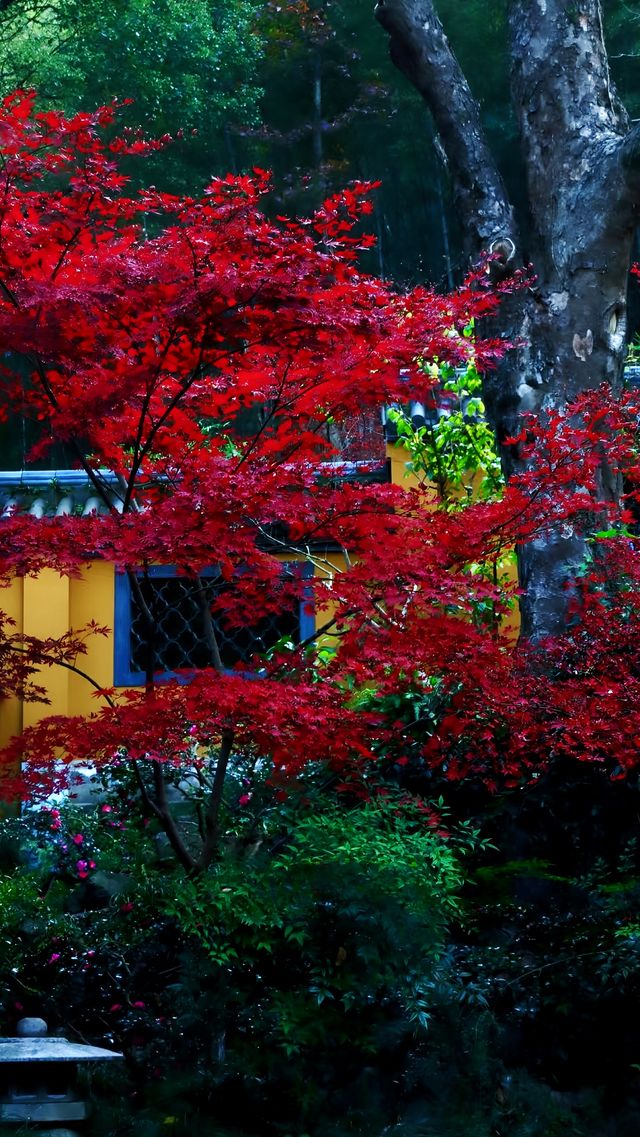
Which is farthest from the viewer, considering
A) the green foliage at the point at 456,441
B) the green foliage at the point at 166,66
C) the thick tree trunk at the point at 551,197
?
the green foliage at the point at 166,66

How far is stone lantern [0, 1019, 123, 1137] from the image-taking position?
464 centimetres

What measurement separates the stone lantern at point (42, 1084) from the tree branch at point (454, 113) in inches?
231

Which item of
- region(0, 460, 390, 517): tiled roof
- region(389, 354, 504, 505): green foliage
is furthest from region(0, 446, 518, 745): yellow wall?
region(389, 354, 504, 505): green foliage

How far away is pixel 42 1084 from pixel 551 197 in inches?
258

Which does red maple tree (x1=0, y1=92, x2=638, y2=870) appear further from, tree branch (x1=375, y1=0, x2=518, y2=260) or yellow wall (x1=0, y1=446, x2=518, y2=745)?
yellow wall (x1=0, y1=446, x2=518, y2=745)

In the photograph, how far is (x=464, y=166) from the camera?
27.3ft

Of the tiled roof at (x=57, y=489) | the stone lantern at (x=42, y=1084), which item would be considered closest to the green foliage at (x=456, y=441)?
the tiled roof at (x=57, y=489)

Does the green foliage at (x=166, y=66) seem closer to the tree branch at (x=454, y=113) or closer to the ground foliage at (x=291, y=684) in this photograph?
the tree branch at (x=454, y=113)

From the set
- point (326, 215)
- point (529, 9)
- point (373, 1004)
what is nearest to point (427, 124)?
point (529, 9)

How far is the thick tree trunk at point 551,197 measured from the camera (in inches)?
314

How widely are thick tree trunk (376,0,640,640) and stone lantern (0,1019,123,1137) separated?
164 inches

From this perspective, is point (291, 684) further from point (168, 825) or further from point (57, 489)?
point (57, 489)

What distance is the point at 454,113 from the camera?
27.5 ft

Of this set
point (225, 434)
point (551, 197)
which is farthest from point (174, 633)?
point (225, 434)
